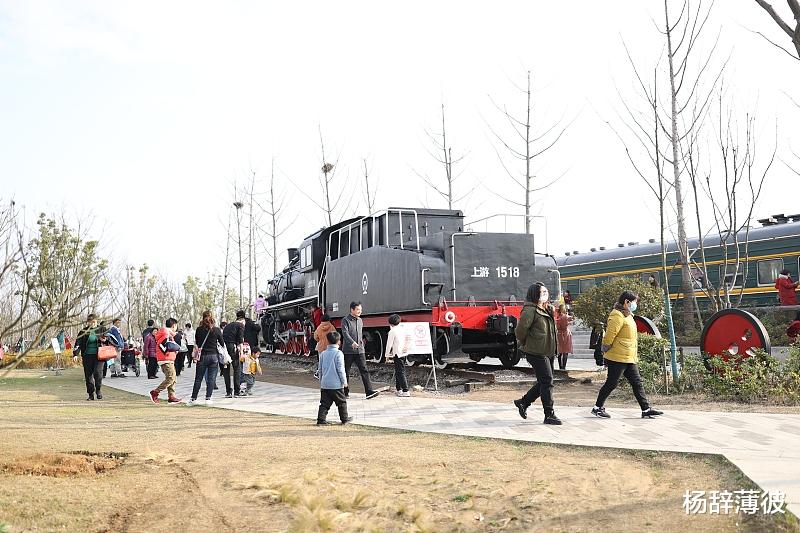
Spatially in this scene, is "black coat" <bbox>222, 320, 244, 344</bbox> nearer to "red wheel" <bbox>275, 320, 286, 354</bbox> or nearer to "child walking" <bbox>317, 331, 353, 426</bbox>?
"child walking" <bbox>317, 331, 353, 426</bbox>

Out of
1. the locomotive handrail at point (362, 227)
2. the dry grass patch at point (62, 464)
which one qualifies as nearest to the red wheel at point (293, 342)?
the locomotive handrail at point (362, 227)

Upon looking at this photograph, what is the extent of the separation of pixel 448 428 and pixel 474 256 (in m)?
5.90

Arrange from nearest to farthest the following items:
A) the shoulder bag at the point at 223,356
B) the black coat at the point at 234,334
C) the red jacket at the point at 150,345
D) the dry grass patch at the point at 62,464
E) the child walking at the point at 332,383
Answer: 1. the dry grass patch at the point at 62,464
2. the child walking at the point at 332,383
3. the shoulder bag at the point at 223,356
4. the black coat at the point at 234,334
5. the red jacket at the point at 150,345

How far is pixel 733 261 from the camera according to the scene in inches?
786

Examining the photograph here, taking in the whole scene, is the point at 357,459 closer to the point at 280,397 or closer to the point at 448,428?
the point at 448,428

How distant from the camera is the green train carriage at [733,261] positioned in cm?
2006

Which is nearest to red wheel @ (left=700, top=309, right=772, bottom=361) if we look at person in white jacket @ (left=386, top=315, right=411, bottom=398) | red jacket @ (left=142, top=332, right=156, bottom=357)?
person in white jacket @ (left=386, top=315, right=411, bottom=398)

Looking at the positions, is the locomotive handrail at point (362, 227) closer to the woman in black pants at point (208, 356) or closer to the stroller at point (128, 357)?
the woman in black pants at point (208, 356)

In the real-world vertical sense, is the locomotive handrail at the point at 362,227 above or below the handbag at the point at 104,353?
above

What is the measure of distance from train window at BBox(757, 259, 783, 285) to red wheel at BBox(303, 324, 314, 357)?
1259cm

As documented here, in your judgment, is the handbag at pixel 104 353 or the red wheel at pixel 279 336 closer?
the handbag at pixel 104 353

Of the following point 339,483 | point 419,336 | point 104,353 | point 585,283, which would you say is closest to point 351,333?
point 419,336

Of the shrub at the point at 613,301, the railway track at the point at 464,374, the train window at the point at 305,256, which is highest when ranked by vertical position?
the train window at the point at 305,256

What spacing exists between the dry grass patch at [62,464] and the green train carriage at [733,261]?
14.1 meters
